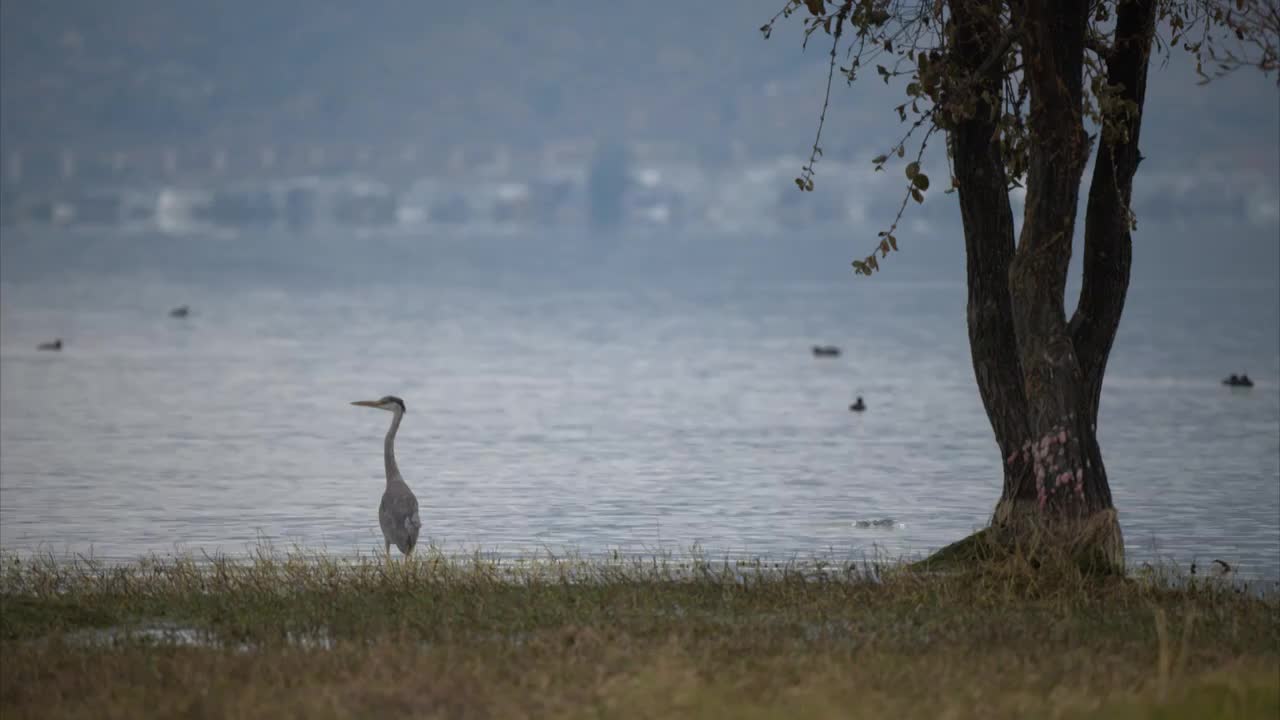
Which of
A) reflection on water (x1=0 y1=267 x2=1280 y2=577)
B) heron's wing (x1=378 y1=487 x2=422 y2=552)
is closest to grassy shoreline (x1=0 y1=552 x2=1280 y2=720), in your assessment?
heron's wing (x1=378 y1=487 x2=422 y2=552)

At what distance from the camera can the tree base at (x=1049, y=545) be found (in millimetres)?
16328

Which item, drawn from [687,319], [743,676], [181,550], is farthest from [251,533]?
[687,319]

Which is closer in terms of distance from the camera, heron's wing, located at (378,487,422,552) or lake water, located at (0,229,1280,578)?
heron's wing, located at (378,487,422,552)

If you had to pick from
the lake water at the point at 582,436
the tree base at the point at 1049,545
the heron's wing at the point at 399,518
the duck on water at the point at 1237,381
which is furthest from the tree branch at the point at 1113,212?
the duck on water at the point at 1237,381

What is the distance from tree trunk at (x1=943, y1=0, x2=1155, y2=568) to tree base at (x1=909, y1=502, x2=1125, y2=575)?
0.07ft

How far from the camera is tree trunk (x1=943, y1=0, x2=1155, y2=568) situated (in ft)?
55.5

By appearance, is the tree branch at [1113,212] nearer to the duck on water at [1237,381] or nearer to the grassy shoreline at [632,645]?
the grassy shoreline at [632,645]

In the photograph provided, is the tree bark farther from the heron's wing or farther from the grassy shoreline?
the heron's wing

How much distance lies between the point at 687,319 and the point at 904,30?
9077 centimetres

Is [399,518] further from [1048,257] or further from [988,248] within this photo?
[1048,257]

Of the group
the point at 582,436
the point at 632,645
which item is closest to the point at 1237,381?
the point at 582,436

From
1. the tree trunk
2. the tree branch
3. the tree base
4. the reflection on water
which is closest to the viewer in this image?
the tree base

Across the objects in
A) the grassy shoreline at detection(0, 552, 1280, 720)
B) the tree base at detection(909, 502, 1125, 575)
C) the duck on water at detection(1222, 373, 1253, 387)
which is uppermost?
the duck on water at detection(1222, 373, 1253, 387)

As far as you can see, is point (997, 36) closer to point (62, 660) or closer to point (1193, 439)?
point (62, 660)
